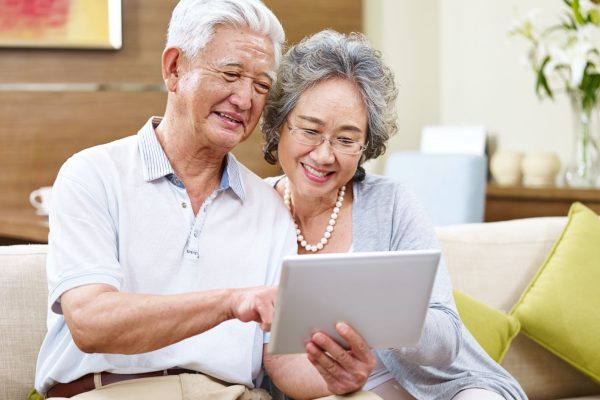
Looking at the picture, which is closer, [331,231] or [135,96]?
[331,231]

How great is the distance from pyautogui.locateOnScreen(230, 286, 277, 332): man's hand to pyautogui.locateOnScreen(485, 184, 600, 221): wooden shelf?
2.38 m

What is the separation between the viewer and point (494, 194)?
4.02 m

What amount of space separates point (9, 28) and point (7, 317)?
215cm

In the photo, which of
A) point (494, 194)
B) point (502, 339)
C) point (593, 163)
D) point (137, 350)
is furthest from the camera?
point (494, 194)

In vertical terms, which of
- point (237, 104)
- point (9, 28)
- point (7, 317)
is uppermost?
point (9, 28)

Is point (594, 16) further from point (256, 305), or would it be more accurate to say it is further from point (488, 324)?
point (256, 305)

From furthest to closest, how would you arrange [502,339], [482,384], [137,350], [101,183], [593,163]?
[593,163] → [502,339] → [482,384] → [101,183] → [137,350]

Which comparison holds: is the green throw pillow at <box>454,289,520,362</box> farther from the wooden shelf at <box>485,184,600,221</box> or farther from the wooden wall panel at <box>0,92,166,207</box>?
the wooden wall panel at <box>0,92,166,207</box>

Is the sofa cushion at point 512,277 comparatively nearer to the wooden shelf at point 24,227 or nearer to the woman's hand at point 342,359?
the woman's hand at point 342,359

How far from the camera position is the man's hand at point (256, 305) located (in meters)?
1.41

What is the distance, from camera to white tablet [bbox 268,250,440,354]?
1.31 metres

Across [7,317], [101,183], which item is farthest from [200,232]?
[7,317]

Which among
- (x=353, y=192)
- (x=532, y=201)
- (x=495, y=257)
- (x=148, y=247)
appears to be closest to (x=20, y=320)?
(x=148, y=247)

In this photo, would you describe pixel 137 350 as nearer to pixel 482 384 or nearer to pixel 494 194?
pixel 482 384
